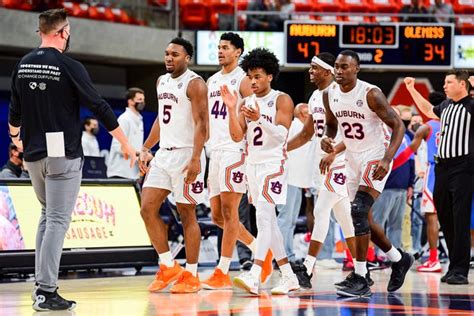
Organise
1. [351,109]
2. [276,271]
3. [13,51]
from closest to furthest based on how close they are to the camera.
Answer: [351,109], [276,271], [13,51]

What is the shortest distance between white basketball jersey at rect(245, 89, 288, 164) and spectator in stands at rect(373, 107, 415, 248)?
3.94 meters

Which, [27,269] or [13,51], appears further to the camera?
[13,51]

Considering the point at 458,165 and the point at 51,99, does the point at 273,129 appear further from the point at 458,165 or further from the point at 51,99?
the point at 458,165

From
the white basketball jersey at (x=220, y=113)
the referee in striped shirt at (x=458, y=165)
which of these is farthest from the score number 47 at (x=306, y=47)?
the white basketball jersey at (x=220, y=113)

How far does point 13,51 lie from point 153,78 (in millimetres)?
3640

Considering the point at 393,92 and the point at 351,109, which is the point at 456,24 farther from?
the point at 351,109

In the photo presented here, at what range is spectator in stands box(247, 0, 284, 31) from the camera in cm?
2008

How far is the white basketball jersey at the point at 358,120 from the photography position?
Result: 8852 mm

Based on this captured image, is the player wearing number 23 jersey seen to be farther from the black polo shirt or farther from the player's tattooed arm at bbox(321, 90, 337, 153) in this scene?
the black polo shirt

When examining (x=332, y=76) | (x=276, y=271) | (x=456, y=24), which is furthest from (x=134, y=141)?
(x=456, y=24)

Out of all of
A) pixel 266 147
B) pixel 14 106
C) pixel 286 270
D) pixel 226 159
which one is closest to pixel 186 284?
pixel 286 270

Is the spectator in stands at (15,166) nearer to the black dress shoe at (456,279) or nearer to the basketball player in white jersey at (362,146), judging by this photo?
the basketball player in white jersey at (362,146)

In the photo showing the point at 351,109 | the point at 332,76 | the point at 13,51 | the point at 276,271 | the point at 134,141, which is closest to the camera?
the point at 351,109

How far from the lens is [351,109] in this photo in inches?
349
